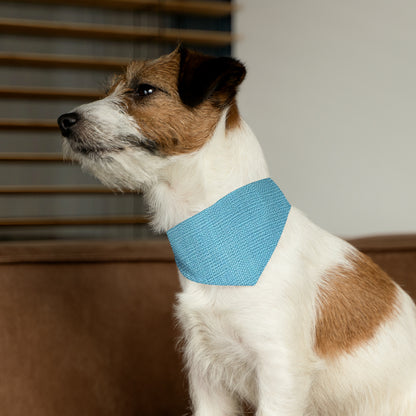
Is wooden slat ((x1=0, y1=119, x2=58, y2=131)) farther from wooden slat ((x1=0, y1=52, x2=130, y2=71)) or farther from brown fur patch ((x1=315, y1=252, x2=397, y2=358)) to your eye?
brown fur patch ((x1=315, y1=252, x2=397, y2=358))

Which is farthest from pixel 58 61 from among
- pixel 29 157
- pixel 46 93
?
pixel 29 157

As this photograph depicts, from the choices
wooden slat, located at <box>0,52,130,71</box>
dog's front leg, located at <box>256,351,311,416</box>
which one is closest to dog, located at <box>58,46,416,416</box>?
dog's front leg, located at <box>256,351,311,416</box>

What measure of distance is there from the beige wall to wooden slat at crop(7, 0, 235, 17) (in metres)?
0.78

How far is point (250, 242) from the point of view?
1.02 meters

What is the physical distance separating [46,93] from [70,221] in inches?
40.4

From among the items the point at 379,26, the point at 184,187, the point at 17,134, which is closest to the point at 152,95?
the point at 184,187

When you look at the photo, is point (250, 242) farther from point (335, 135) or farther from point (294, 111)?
point (294, 111)

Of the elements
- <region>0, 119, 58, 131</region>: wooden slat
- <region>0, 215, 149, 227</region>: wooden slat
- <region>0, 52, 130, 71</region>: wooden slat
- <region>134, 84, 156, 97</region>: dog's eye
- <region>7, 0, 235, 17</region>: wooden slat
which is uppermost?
<region>7, 0, 235, 17</region>: wooden slat

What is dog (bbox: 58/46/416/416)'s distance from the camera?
98 cm

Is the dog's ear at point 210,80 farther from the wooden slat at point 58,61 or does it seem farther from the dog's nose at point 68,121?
the wooden slat at point 58,61

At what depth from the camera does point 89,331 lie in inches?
56.9

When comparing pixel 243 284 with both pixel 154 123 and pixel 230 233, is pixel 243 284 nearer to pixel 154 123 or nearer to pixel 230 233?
pixel 230 233

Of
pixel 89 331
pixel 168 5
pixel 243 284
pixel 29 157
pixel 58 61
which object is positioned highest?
pixel 168 5

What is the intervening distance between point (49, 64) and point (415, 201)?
3.17 metres
